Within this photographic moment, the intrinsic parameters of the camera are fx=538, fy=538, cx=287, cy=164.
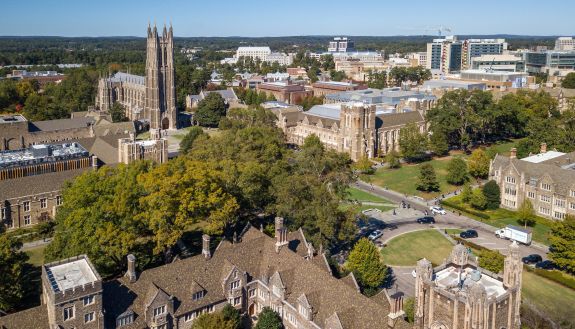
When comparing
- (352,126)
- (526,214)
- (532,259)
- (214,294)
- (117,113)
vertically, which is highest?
(352,126)

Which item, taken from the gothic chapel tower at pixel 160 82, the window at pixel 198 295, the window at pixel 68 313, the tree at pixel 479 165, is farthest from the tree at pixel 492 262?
the gothic chapel tower at pixel 160 82

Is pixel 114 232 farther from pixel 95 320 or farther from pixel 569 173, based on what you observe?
pixel 569 173

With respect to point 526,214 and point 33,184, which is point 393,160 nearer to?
point 526,214

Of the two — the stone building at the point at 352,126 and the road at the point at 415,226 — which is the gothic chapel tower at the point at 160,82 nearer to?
the stone building at the point at 352,126

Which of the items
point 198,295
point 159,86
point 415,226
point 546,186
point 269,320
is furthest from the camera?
point 159,86

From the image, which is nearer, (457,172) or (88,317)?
(88,317)

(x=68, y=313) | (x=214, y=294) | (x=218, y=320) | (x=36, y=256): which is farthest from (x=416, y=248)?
(x=36, y=256)

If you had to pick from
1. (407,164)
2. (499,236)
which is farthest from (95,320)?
(407,164)
